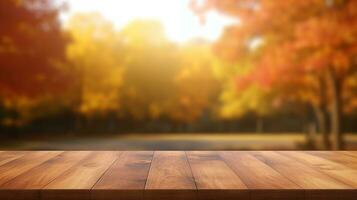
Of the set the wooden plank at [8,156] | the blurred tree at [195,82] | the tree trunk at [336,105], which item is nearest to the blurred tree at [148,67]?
the blurred tree at [195,82]

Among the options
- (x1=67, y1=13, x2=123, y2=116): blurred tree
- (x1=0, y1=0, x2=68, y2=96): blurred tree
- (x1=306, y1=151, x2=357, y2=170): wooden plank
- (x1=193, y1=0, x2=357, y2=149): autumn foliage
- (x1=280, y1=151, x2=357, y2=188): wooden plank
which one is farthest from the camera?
(x1=67, y1=13, x2=123, y2=116): blurred tree

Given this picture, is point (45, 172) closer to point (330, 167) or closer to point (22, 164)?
point (22, 164)

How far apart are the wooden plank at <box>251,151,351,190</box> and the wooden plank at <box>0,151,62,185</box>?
896mm

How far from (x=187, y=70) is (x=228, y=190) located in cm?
1758

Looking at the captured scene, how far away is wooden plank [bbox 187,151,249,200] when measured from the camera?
1260mm

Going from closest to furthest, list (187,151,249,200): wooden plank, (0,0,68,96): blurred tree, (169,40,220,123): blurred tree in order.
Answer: (187,151,249,200): wooden plank → (0,0,68,96): blurred tree → (169,40,220,123): blurred tree

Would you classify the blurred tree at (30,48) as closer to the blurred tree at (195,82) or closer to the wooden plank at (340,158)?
the blurred tree at (195,82)

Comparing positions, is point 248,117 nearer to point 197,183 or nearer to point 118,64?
point 118,64

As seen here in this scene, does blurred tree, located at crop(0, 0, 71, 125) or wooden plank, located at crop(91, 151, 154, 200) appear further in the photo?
blurred tree, located at crop(0, 0, 71, 125)

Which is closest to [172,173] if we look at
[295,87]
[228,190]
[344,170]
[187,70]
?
[228,190]

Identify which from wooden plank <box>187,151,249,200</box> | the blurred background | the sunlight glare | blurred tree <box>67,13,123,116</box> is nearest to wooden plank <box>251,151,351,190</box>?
wooden plank <box>187,151,249,200</box>

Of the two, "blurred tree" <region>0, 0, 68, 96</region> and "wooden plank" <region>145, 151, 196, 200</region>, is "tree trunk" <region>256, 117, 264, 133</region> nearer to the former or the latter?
"blurred tree" <region>0, 0, 68, 96</region>

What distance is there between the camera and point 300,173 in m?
1.59
